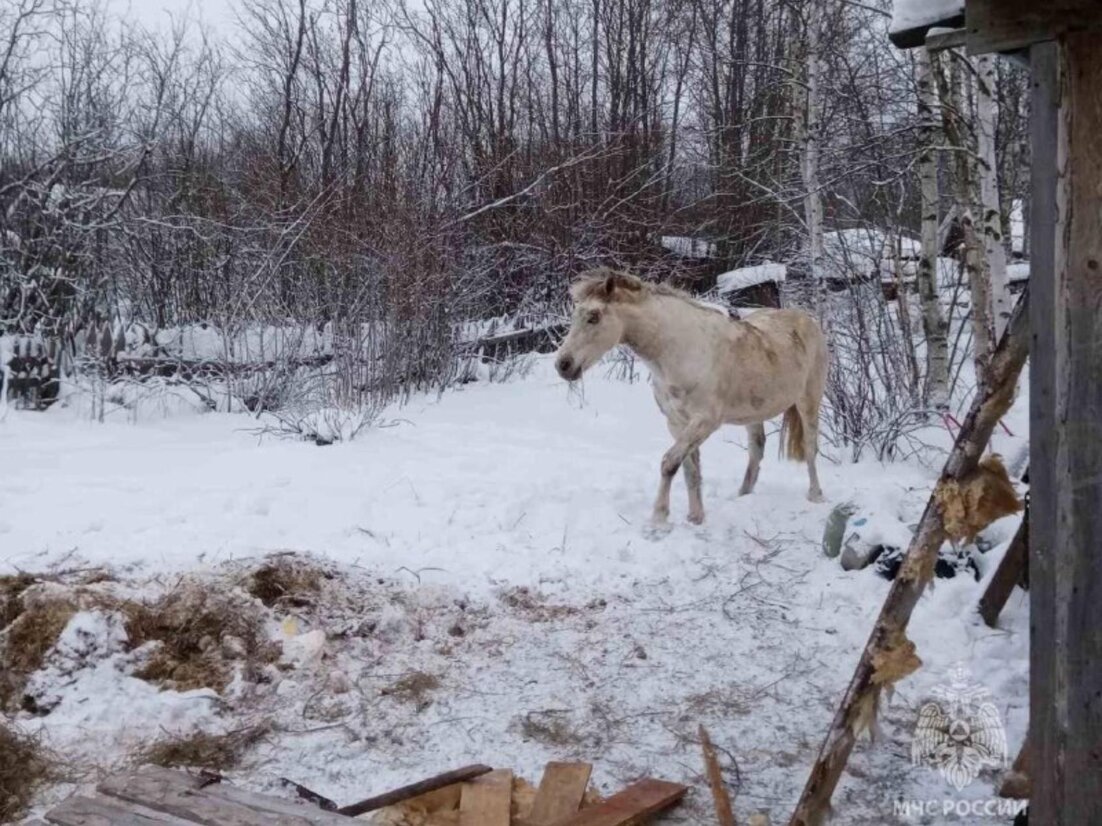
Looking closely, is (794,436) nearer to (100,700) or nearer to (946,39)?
(946,39)

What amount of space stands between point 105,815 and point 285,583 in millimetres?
2123

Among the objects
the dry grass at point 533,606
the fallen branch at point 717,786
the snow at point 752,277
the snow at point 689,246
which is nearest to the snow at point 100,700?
the dry grass at point 533,606

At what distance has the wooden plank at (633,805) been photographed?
3.02 metres

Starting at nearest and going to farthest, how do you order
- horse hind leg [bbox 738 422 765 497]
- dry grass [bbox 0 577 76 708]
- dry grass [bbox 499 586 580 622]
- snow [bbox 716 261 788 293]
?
dry grass [bbox 0 577 76 708] → dry grass [bbox 499 586 580 622] → horse hind leg [bbox 738 422 765 497] → snow [bbox 716 261 788 293]

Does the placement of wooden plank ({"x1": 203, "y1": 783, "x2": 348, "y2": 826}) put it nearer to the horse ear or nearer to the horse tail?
the horse ear

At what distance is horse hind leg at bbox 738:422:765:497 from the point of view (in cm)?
694

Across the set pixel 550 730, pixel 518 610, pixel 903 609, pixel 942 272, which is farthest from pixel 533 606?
pixel 942 272

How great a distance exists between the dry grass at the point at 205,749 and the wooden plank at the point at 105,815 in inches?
21.1

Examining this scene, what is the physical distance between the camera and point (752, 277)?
1567cm

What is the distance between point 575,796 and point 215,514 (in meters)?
3.64

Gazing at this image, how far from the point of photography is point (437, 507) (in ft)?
20.9

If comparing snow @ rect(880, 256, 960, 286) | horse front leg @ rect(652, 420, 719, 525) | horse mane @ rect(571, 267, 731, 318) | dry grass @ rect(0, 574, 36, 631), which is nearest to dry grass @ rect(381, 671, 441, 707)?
dry grass @ rect(0, 574, 36, 631)

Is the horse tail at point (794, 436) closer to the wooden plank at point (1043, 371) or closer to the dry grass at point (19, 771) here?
the wooden plank at point (1043, 371)

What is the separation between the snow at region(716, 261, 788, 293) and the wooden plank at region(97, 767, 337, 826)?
12.9 metres
